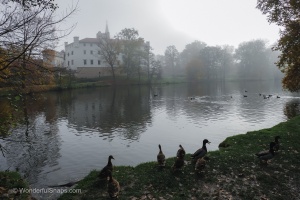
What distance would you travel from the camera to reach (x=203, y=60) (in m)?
141

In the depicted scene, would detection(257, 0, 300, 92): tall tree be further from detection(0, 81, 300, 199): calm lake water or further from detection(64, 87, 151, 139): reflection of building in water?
detection(64, 87, 151, 139): reflection of building in water

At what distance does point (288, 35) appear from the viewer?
75.5 feet

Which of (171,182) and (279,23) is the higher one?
(279,23)

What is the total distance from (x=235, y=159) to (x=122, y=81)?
94123 mm

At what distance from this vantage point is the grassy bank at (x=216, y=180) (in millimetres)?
12312

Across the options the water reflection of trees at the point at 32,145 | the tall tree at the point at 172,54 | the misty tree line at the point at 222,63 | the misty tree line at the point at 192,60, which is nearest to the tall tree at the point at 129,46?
the misty tree line at the point at 192,60

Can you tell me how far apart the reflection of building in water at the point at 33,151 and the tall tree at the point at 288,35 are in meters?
21.9

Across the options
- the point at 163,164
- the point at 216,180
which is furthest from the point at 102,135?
the point at 216,180

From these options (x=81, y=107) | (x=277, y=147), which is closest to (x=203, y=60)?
(x=81, y=107)

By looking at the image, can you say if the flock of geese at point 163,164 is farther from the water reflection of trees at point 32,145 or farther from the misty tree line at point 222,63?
the misty tree line at point 222,63

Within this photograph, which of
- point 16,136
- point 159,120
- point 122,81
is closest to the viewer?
point 16,136

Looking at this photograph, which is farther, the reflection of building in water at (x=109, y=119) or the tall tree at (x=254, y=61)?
the tall tree at (x=254, y=61)

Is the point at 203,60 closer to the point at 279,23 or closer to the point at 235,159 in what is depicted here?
the point at 279,23

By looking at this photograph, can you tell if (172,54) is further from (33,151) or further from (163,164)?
(163,164)
